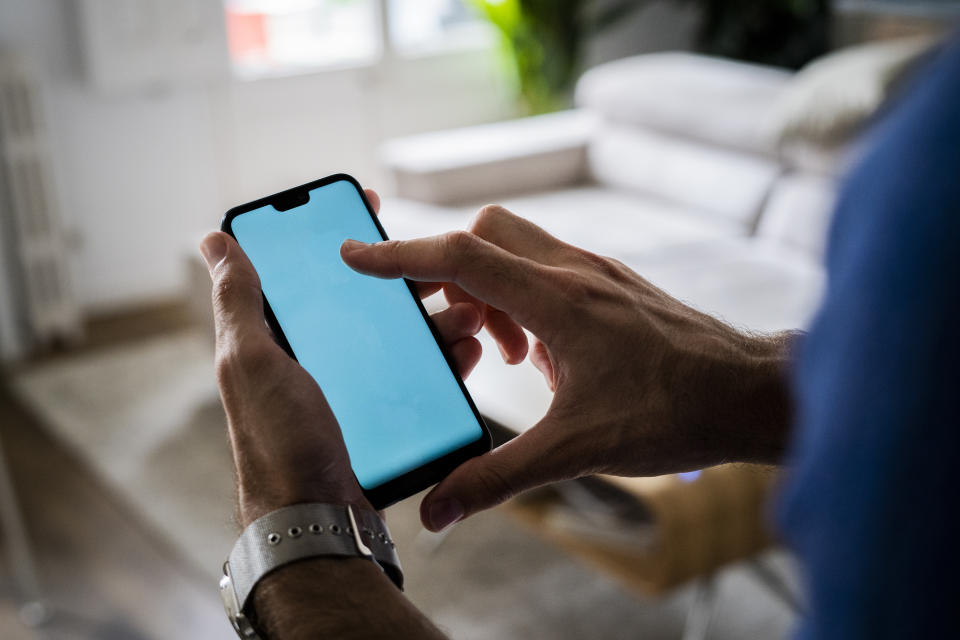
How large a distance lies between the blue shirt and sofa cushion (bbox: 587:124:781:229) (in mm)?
2686

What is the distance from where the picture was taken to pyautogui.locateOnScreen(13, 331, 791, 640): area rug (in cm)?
192

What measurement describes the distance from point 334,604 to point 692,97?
2.81 meters

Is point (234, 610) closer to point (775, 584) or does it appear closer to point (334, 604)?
point (334, 604)

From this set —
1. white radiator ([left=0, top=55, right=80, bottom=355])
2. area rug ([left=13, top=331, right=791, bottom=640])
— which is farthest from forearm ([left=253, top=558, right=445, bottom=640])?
white radiator ([left=0, top=55, right=80, bottom=355])

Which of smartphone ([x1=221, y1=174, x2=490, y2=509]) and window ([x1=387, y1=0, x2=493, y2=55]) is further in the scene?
window ([x1=387, y1=0, x2=493, y2=55])

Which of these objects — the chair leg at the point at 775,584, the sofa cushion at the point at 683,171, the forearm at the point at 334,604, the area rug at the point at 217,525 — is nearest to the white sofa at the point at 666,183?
the sofa cushion at the point at 683,171

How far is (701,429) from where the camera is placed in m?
0.64

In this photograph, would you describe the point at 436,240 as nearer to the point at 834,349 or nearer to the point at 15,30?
the point at 834,349

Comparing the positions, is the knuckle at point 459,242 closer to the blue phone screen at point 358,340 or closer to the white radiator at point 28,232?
the blue phone screen at point 358,340

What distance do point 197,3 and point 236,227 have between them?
302 centimetres

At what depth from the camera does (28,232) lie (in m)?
3.18

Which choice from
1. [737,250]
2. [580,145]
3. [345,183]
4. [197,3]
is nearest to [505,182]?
[580,145]

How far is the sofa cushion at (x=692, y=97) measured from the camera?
291cm

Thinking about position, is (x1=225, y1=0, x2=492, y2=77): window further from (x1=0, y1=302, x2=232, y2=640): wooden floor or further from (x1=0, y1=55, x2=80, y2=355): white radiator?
(x1=0, y1=302, x2=232, y2=640): wooden floor
